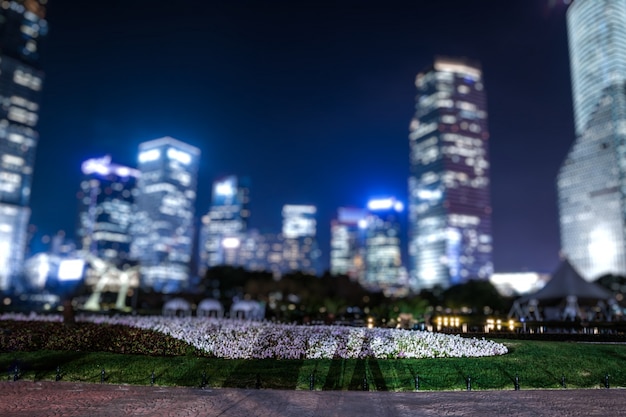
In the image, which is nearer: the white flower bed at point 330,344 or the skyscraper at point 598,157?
the white flower bed at point 330,344

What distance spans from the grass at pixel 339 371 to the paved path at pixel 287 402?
738 millimetres

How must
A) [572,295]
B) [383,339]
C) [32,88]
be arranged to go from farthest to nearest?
[32,88]
[572,295]
[383,339]

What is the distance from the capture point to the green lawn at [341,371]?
632 inches

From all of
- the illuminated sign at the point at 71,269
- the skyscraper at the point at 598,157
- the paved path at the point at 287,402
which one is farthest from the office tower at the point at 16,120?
the skyscraper at the point at 598,157

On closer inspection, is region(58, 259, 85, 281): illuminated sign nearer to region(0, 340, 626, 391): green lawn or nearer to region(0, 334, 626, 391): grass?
region(0, 334, 626, 391): grass

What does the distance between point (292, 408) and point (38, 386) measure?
8.86m

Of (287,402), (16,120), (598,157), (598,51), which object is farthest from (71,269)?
(598,51)

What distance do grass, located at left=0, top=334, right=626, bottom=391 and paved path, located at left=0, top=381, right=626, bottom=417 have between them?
74 centimetres

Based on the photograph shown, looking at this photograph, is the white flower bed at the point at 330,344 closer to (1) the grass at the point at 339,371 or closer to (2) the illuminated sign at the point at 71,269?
(1) the grass at the point at 339,371

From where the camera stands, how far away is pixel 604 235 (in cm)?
16762

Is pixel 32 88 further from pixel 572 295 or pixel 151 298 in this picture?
pixel 572 295

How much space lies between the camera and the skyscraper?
164125 millimetres

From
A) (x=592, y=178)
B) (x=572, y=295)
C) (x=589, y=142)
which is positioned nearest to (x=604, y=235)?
(x=592, y=178)

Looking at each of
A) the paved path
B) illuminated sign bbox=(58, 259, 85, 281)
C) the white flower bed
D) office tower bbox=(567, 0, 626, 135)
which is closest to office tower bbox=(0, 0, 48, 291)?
illuminated sign bbox=(58, 259, 85, 281)
